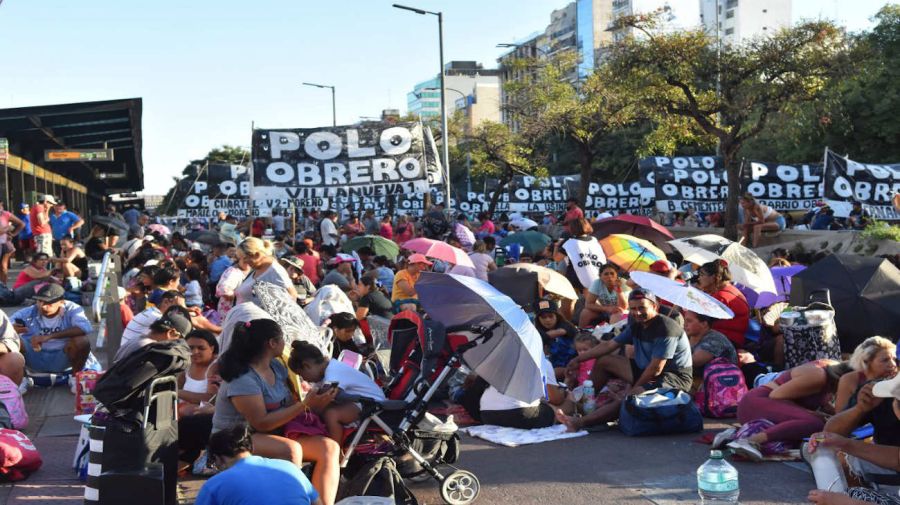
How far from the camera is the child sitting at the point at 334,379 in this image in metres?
6.31

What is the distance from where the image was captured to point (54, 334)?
10016 millimetres

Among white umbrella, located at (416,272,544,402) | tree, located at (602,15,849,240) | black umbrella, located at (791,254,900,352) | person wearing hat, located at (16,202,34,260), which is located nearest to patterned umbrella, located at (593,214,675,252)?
black umbrella, located at (791,254,900,352)

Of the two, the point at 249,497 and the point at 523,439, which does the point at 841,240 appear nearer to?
the point at 523,439

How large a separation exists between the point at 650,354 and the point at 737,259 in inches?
121

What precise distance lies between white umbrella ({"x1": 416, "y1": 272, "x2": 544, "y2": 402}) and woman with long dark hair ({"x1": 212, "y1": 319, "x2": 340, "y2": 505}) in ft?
4.56

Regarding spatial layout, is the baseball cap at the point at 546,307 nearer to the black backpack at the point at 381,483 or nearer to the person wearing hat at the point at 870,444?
the person wearing hat at the point at 870,444

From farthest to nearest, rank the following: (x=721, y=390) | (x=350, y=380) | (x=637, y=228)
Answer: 1. (x=637, y=228)
2. (x=721, y=390)
3. (x=350, y=380)

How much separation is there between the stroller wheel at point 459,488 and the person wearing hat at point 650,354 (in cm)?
209

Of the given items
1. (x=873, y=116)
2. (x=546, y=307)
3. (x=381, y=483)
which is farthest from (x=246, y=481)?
(x=873, y=116)

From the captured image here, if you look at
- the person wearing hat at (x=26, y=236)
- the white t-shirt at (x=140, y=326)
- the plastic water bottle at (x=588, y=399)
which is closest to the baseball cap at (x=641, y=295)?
the plastic water bottle at (x=588, y=399)

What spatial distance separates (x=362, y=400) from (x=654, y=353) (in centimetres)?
316

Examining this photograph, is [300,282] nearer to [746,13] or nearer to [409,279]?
[409,279]

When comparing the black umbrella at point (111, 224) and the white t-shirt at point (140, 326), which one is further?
the black umbrella at point (111, 224)

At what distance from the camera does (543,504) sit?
6449 millimetres
